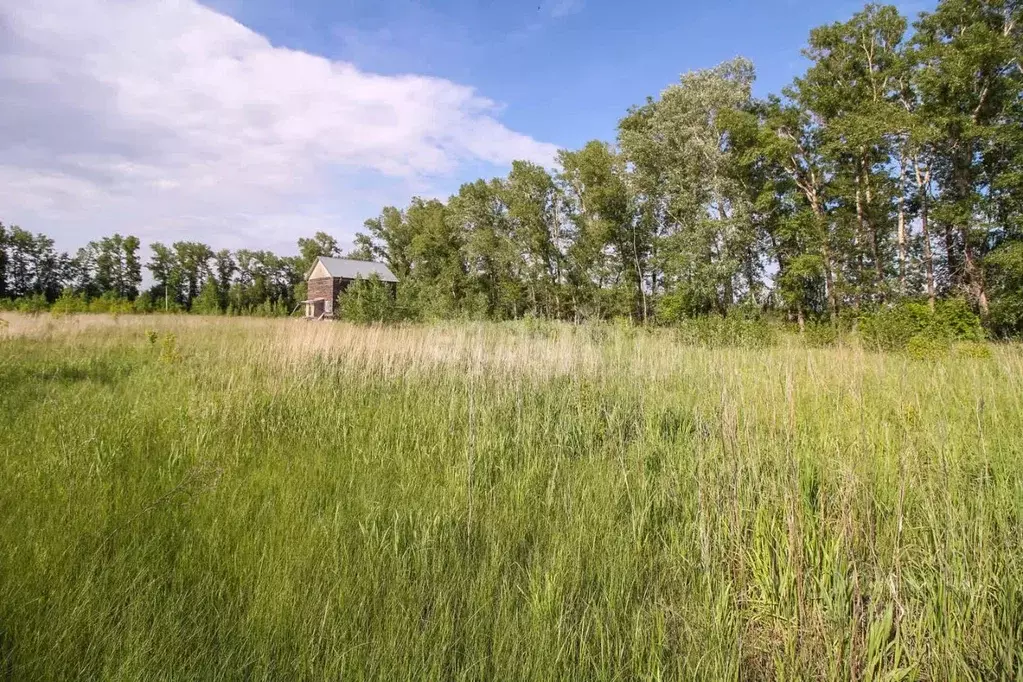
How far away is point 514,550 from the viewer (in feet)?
7.68

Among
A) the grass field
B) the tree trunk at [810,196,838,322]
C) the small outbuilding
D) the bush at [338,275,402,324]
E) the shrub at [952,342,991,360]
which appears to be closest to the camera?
the grass field

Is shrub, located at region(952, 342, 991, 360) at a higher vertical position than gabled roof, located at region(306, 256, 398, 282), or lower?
lower

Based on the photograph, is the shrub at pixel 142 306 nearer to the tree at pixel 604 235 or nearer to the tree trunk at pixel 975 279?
the tree at pixel 604 235

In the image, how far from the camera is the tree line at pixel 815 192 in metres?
17.6

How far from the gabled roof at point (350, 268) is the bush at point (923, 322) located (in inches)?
1498

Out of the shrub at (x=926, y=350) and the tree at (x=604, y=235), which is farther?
the tree at (x=604, y=235)

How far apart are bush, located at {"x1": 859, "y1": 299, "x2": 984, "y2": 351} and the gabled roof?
38046mm

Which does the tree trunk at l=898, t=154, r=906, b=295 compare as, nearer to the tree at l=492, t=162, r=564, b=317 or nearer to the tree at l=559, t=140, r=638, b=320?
the tree at l=559, t=140, r=638, b=320

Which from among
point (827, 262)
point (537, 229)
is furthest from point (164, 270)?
point (827, 262)

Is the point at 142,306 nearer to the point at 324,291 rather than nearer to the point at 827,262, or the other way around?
the point at 324,291

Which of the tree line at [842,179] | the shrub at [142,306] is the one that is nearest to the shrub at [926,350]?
the tree line at [842,179]

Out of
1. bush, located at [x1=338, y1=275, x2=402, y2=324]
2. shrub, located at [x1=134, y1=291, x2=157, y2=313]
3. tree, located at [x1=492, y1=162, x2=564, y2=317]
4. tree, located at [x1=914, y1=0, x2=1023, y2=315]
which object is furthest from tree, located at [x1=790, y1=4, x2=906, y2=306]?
shrub, located at [x1=134, y1=291, x2=157, y2=313]

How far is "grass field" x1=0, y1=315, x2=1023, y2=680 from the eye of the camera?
1.64 metres

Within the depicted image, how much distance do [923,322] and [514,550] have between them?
19.6m
